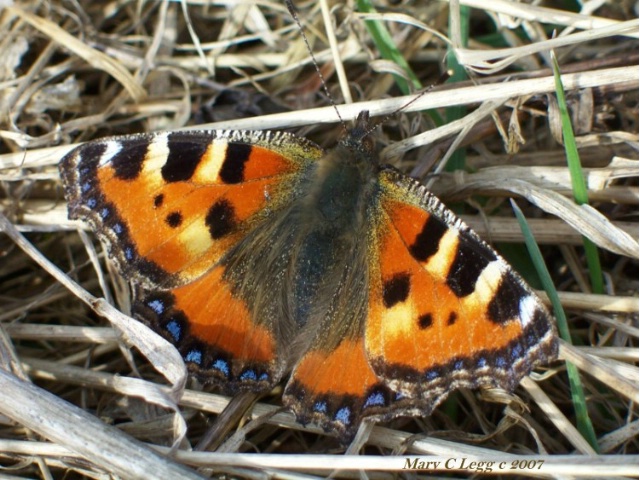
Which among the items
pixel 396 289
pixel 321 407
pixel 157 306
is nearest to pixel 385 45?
pixel 396 289

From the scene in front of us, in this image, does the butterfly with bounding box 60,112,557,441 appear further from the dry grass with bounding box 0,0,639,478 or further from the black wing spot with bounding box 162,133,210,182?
the dry grass with bounding box 0,0,639,478

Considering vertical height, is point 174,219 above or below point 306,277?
above

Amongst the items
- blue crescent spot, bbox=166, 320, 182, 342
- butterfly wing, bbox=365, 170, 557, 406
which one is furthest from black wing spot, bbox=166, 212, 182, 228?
butterfly wing, bbox=365, 170, 557, 406

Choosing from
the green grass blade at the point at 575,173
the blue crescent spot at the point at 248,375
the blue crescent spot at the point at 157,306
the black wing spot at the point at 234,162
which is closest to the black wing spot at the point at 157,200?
the black wing spot at the point at 234,162

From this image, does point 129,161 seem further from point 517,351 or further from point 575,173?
point 575,173

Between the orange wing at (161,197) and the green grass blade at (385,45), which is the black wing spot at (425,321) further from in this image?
the green grass blade at (385,45)

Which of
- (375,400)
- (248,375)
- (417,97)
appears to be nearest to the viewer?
(375,400)

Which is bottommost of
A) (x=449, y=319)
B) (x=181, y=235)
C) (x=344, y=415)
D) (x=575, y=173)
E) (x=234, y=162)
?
(x=344, y=415)
